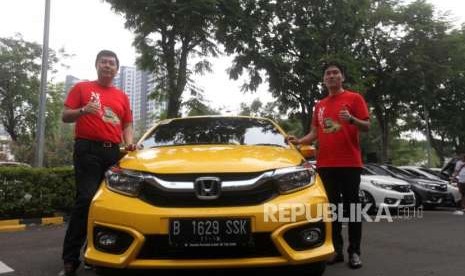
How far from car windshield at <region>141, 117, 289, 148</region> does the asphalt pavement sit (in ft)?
3.65

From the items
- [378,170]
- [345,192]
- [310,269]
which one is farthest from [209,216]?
[378,170]

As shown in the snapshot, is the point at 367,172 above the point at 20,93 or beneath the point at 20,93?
beneath

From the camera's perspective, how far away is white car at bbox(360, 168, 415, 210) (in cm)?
1121

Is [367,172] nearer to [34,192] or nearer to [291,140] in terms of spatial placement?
[34,192]

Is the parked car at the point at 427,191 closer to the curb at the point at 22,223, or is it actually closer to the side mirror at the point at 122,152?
the curb at the point at 22,223

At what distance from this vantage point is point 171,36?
1512cm

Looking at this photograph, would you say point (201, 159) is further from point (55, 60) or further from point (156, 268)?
point (55, 60)

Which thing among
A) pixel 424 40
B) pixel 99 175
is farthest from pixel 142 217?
pixel 424 40

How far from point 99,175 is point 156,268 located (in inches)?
52.9

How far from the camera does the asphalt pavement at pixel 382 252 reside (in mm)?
4570

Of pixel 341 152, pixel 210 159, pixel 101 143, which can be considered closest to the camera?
pixel 210 159

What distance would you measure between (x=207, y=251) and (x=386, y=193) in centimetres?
855

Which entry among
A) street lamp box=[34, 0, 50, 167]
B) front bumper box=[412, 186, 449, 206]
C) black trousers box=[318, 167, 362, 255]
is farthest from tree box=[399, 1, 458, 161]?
black trousers box=[318, 167, 362, 255]

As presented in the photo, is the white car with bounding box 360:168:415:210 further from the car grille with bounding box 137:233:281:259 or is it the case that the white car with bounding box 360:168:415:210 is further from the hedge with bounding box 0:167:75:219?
the car grille with bounding box 137:233:281:259
